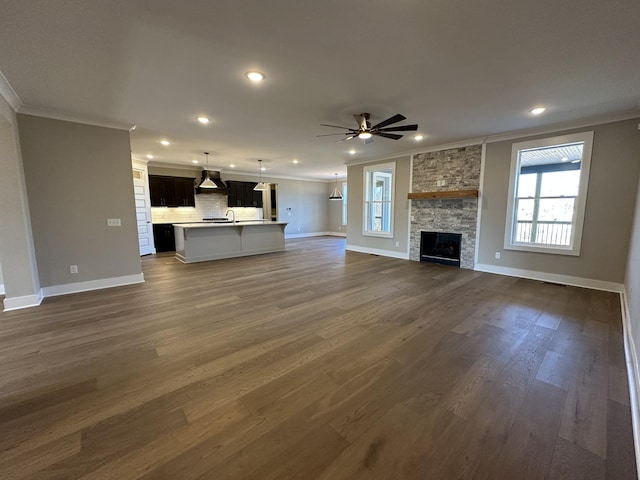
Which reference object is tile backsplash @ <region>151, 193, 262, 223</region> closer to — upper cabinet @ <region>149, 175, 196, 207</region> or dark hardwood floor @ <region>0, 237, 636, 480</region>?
upper cabinet @ <region>149, 175, 196, 207</region>

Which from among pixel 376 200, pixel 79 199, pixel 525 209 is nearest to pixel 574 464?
pixel 525 209

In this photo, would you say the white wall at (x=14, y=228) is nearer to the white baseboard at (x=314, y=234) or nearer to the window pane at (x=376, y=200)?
the window pane at (x=376, y=200)

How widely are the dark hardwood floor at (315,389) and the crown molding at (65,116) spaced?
2.71 m

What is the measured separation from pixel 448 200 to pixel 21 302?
7.65 m

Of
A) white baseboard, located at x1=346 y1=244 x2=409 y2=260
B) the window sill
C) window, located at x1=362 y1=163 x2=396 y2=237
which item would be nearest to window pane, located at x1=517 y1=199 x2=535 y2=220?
the window sill

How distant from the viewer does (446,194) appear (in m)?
5.70

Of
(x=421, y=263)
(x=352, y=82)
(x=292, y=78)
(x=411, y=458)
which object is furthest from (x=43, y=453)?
(x=421, y=263)

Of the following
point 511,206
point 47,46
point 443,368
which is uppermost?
point 47,46

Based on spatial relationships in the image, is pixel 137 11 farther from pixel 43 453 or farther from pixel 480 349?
pixel 480 349

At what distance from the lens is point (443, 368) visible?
2.17 m

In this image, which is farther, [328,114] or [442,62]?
[328,114]

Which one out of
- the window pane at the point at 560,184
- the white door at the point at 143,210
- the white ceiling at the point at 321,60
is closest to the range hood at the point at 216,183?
the white door at the point at 143,210

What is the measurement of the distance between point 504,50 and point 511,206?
3.57 metres

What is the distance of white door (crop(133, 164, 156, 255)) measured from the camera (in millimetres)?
7070
